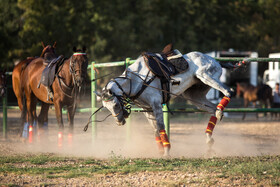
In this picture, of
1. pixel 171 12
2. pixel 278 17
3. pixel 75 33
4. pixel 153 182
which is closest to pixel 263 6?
pixel 278 17

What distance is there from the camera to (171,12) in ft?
136

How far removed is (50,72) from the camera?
Result: 9.38 meters

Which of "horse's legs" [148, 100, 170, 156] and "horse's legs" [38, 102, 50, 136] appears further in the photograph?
"horse's legs" [38, 102, 50, 136]

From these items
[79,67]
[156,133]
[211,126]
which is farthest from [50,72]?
[211,126]

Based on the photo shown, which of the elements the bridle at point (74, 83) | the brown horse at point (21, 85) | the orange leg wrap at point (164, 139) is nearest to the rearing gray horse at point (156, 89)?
the orange leg wrap at point (164, 139)

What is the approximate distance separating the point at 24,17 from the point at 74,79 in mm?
18336

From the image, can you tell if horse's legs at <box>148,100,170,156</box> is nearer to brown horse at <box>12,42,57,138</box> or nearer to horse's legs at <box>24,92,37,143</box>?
brown horse at <box>12,42,57,138</box>

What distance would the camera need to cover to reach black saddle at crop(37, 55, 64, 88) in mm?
9279

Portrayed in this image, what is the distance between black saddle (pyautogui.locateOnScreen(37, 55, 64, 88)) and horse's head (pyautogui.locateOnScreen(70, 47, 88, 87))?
A: 0.66m

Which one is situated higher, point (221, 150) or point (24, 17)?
point (24, 17)

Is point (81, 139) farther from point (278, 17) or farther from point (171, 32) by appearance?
point (278, 17)

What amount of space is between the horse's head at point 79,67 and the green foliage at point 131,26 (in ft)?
50.7

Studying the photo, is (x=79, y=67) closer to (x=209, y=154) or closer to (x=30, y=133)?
(x=30, y=133)

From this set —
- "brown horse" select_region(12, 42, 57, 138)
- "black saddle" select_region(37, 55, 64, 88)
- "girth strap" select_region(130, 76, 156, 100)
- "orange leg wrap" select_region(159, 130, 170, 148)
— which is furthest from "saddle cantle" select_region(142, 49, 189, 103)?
"brown horse" select_region(12, 42, 57, 138)
